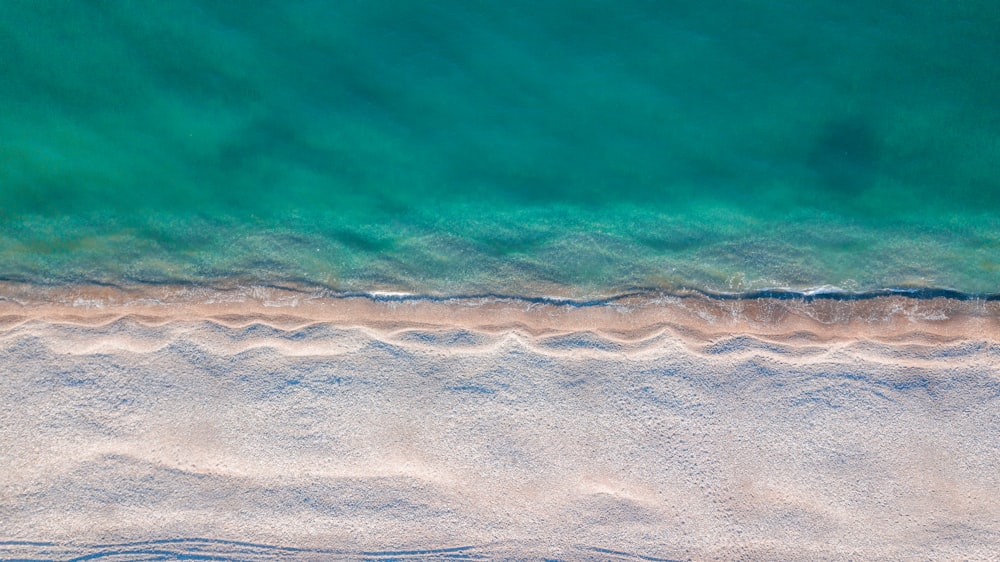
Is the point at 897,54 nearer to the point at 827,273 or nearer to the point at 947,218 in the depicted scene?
the point at 947,218

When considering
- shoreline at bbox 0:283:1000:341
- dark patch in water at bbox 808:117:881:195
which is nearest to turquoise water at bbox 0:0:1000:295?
dark patch in water at bbox 808:117:881:195

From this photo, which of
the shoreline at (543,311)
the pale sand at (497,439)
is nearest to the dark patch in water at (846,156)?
the shoreline at (543,311)

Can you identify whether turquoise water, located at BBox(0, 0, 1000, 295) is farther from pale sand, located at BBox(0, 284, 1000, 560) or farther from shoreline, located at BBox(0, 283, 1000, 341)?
pale sand, located at BBox(0, 284, 1000, 560)

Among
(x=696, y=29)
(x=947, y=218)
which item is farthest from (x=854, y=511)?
(x=696, y=29)

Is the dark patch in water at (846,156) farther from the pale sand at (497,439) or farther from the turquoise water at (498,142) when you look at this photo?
the pale sand at (497,439)

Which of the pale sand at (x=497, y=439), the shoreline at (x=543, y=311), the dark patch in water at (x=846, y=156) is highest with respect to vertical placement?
the dark patch in water at (x=846, y=156)

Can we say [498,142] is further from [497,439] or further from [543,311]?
[497,439]

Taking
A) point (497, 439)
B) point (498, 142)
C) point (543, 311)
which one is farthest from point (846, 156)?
point (497, 439)
